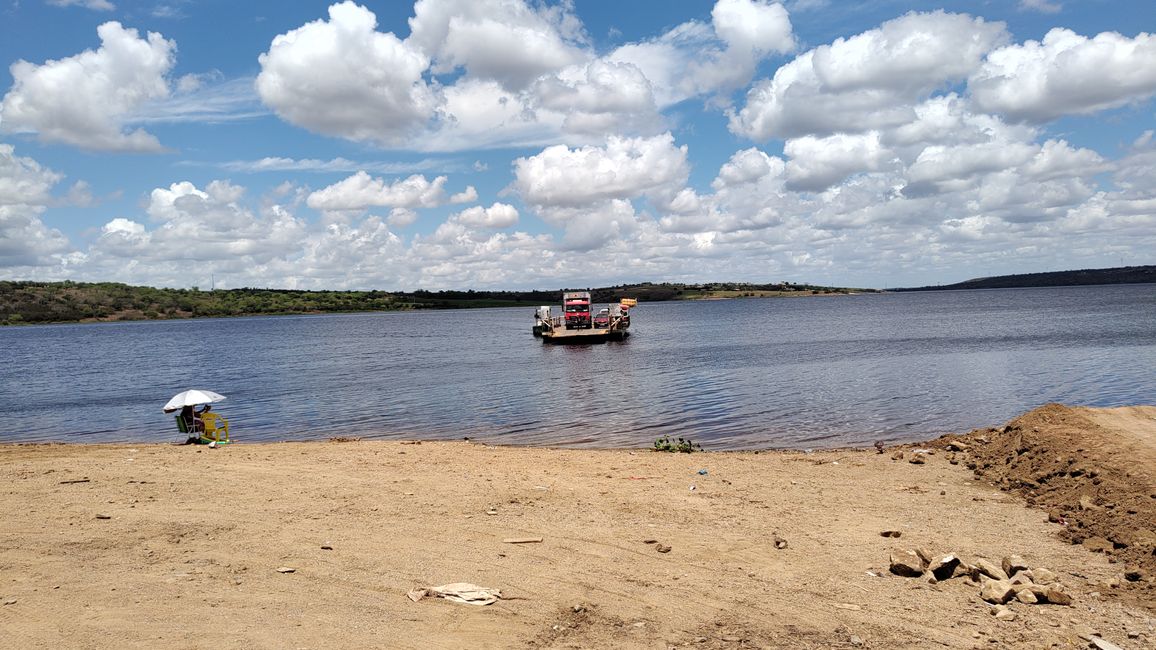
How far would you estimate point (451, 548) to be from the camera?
29.9ft

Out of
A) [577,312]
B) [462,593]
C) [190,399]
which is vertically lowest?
[462,593]

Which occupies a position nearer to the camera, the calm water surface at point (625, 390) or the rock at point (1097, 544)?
the rock at point (1097, 544)

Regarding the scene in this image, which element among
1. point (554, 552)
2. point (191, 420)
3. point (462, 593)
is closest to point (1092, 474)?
point (554, 552)

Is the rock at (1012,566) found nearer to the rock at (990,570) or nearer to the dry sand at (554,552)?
the rock at (990,570)

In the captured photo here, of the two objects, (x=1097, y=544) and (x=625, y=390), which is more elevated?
(x=1097, y=544)

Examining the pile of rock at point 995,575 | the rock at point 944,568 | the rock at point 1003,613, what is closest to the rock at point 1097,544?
the pile of rock at point 995,575

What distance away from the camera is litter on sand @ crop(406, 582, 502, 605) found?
743 centimetres

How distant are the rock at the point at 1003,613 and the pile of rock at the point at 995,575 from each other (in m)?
0.02

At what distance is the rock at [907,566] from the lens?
8.39 meters

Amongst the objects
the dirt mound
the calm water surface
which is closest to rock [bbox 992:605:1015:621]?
the dirt mound

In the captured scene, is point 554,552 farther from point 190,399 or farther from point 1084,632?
point 190,399

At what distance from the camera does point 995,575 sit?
8.24m

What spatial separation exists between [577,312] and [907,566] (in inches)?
2719

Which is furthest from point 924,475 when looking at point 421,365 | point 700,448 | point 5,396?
point 5,396
